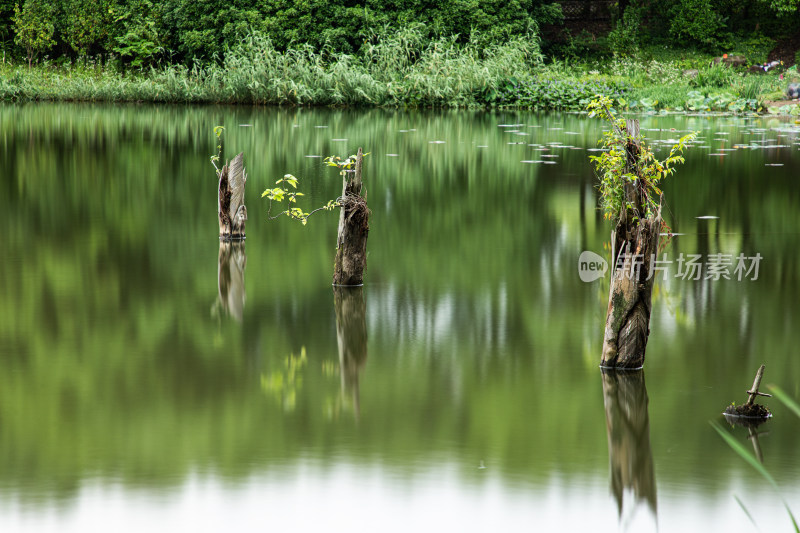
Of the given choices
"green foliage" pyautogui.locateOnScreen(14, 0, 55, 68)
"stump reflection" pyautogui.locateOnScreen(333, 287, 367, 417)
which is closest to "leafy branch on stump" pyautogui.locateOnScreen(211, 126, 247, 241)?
"stump reflection" pyautogui.locateOnScreen(333, 287, 367, 417)

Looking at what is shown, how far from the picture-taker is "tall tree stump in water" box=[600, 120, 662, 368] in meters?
5.18

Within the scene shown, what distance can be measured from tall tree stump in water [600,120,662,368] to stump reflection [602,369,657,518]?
0.25m

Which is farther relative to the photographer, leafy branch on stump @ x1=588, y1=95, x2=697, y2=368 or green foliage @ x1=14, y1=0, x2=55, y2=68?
green foliage @ x1=14, y1=0, x2=55, y2=68

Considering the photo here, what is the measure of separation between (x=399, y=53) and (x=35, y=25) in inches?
428

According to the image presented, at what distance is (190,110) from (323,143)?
28.4ft

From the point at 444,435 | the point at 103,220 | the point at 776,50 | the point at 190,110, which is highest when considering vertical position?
the point at 776,50

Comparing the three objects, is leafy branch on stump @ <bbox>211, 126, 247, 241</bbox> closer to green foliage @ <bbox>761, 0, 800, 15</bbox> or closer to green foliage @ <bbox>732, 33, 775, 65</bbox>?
green foliage @ <bbox>732, 33, 775, 65</bbox>

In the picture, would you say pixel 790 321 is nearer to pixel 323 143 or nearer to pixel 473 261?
pixel 473 261

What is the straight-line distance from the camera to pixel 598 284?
8.08 m

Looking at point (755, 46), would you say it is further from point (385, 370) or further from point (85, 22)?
point (385, 370)

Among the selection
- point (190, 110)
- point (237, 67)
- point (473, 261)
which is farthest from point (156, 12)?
point (473, 261)

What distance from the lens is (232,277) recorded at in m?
8.10

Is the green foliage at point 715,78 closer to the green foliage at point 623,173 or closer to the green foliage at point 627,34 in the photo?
the green foliage at point 627,34

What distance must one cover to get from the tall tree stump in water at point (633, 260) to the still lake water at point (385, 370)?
1.13 feet
